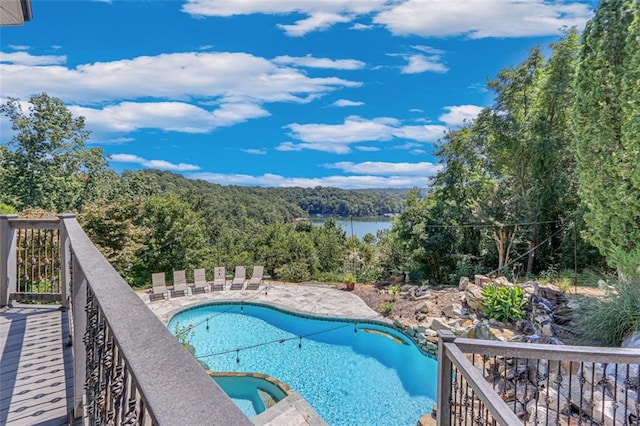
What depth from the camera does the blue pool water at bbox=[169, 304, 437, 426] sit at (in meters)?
7.01

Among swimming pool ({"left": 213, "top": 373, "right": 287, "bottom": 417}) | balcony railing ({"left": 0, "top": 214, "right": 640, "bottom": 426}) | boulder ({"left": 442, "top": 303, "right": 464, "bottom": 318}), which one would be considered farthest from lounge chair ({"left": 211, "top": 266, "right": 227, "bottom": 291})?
balcony railing ({"left": 0, "top": 214, "right": 640, "bottom": 426})

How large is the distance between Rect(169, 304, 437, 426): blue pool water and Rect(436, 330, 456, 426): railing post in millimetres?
4845

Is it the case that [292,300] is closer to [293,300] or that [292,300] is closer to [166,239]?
[293,300]

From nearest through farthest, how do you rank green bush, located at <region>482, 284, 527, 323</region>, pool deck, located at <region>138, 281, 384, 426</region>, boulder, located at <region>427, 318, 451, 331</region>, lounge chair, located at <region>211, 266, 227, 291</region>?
green bush, located at <region>482, 284, 527, 323</region> < boulder, located at <region>427, 318, 451, 331</region> < pool deck, located at <region>138, 281, 384, 426</region> < lounge chair, located at <region>211, 266, 227, 291</region>

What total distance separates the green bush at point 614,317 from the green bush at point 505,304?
208 cm

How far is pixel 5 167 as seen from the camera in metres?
16.2

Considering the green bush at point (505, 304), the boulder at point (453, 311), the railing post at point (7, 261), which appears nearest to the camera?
the railing post at point (7, 261)

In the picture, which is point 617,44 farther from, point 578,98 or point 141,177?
point 141,177

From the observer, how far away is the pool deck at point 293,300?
11.1 m

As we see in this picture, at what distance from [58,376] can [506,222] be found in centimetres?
1366

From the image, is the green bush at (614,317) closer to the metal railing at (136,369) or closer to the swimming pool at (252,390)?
the swimming pool at (252,390)

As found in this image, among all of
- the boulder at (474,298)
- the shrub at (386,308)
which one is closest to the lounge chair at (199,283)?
the shrub at (386,308)

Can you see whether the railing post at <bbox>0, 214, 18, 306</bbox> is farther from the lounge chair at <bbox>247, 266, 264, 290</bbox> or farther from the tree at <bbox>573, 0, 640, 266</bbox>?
the lounge chair at <bbox>247, 266, 264, 290</bbox>

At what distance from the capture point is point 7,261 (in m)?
4.13
